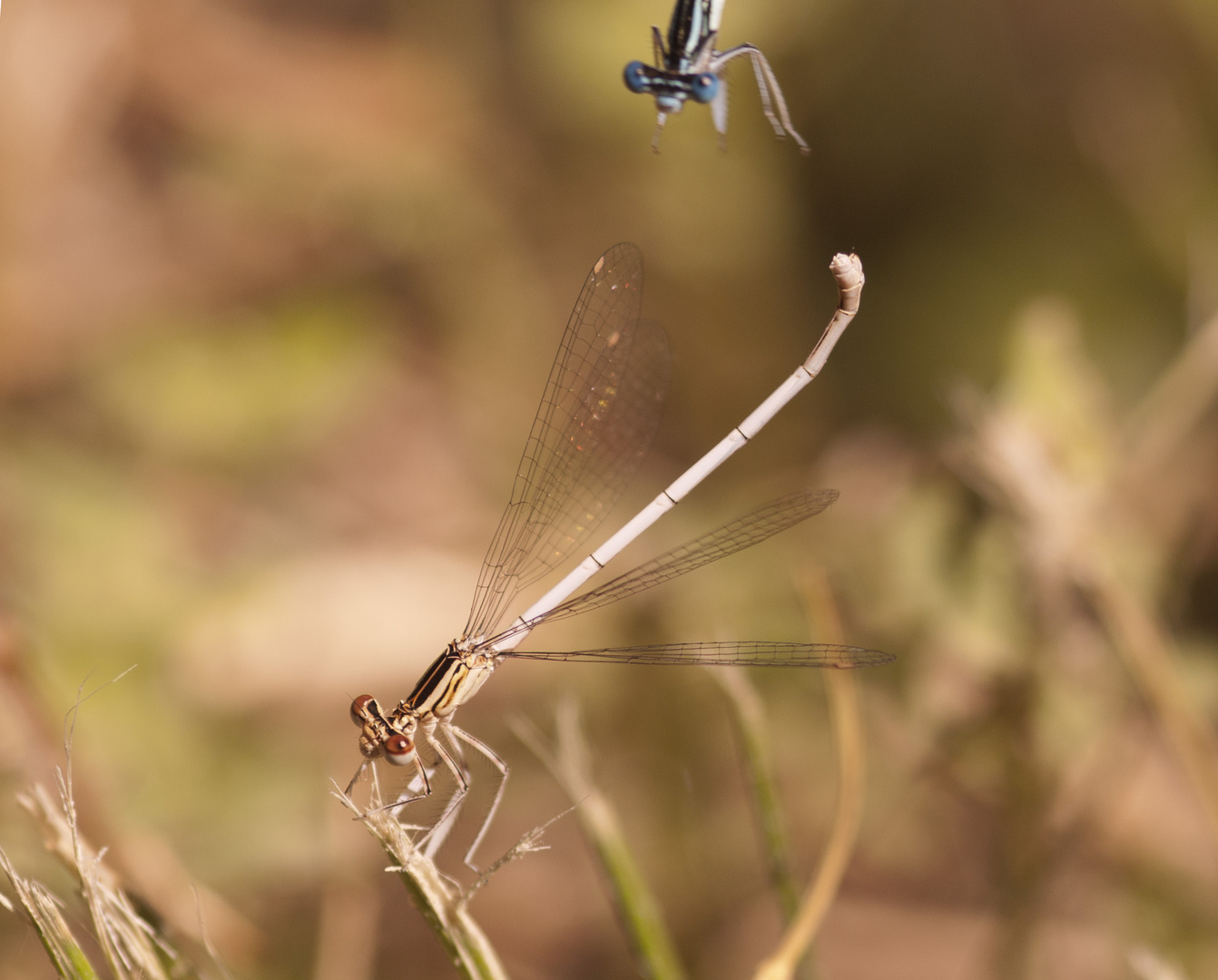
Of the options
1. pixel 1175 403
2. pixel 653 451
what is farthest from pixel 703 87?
pixel 653 451

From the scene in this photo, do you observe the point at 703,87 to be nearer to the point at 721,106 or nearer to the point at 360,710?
the point at 721,106

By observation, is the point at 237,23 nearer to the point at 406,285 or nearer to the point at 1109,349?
the point at 406,285

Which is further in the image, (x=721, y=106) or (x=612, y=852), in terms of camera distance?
(x=612, y=852)

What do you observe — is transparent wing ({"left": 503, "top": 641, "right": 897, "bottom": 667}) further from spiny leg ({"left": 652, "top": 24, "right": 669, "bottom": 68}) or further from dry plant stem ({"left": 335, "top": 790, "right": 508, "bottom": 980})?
spiny leg ({"left": 652, "top": 24, "right": 669, "bottom": 68})

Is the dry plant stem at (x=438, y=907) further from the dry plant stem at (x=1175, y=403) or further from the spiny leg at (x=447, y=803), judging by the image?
the dry plant stem at (x=1175, y=403)

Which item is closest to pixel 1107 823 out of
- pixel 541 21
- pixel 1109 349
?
pixel 1109 349
